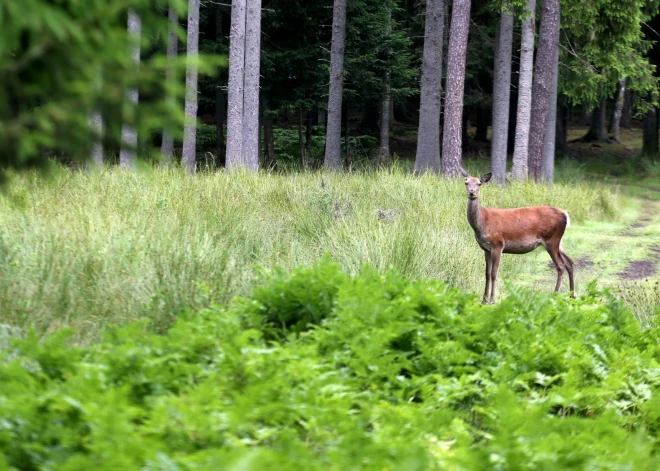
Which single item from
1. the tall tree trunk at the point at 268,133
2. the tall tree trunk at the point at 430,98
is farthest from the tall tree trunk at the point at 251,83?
the tall tree trunk at the point at 268,133

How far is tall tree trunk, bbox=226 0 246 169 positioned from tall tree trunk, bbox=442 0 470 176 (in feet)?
17.2

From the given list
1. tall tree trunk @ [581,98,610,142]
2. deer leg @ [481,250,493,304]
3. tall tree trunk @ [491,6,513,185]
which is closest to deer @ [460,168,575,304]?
deer leg @ [481,250,493,304]

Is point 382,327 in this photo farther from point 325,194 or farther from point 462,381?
point 325,194

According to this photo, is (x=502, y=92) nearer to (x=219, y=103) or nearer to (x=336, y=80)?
(x=336, y=80)

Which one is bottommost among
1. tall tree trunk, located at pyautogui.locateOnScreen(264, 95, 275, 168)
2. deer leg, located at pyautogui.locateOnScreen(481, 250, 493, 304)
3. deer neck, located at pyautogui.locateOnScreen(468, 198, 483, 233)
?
deer leg, located at pyautogui.locateOnScreen(481, 250, 493, 304)

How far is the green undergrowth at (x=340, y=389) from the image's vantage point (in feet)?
11.6

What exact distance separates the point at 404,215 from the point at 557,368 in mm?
8009

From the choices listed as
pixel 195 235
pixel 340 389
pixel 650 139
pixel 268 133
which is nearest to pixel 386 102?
pixel 268 133

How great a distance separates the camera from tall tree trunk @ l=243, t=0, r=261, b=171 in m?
20.5

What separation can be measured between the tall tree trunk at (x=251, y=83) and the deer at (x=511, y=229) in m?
9.65

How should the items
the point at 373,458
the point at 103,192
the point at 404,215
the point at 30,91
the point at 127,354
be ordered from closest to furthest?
the point at 373,458
the point at 30,91
the point at 127,354
the point at 103,192
the point at 404,215

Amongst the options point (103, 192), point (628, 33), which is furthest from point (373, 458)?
point (628, 33)

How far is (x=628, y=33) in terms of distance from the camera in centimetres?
2317

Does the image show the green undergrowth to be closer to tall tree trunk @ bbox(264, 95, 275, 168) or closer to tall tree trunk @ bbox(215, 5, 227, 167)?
tall tree trunk @ bbox(264, 95, 275, 168)
